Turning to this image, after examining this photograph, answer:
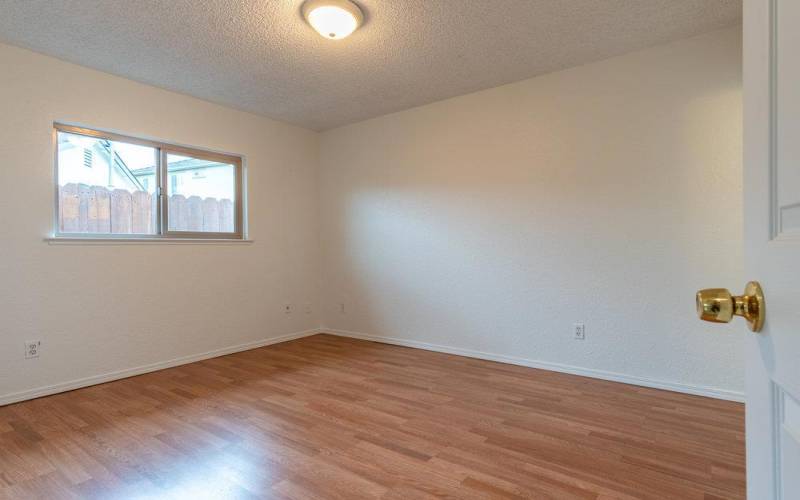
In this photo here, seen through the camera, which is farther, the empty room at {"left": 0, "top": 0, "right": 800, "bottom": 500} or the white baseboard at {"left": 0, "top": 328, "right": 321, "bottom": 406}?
the white baseboard at {"left": 0, "top": 328, "right": 321, "bottom": 406}

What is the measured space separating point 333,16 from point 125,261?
2564 mm

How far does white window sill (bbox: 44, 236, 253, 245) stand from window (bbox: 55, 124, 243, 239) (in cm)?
8

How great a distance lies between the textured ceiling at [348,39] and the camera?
244 cm

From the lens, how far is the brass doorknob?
1.69 feet

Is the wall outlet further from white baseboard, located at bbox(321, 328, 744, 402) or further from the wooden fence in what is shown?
white baseboard, located at bbox(321, 328, 744, 402)

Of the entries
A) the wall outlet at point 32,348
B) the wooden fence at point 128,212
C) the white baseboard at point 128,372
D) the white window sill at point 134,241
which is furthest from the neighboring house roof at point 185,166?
the white baseboard at point 128,372

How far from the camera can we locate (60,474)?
1.86 m

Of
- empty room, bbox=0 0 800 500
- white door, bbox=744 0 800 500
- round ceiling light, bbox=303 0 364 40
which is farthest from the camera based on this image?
round ceiling light, bbox=303 0 364 40

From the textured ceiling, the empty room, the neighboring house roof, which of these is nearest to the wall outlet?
the empty room

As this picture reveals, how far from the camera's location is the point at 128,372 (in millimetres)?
3334

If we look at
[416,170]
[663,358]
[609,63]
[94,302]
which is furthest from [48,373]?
[609,63]

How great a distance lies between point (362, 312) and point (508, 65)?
2.91m

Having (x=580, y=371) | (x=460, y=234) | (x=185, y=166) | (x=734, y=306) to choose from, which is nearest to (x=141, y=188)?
(x=185, y=166)

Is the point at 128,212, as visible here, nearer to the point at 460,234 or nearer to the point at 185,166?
the point at 185,166
